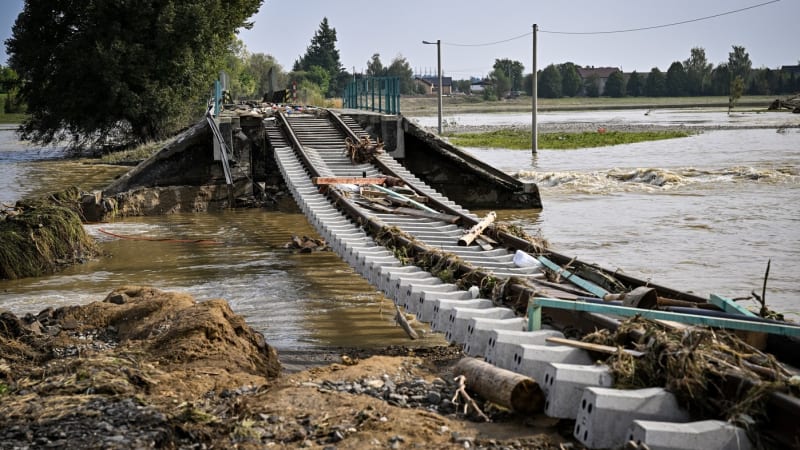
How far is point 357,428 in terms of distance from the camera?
15.6ft

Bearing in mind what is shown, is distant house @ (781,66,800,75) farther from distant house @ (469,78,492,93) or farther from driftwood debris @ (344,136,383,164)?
driftwood debris @ (344,136,383,164)

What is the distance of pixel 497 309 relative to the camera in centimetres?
662

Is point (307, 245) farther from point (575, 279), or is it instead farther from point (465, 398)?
point (465, 398)

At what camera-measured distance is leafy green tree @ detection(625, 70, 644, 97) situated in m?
140

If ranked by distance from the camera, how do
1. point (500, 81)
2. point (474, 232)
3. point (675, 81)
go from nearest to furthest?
point (474, 232) → point (675, 81) → point (500, 81)

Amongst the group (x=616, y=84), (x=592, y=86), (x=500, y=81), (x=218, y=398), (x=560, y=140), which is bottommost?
(x=560, y=140)

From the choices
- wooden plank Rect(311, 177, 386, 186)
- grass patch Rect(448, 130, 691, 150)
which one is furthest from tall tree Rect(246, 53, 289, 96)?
wooden plank Rect(311, 177, 386, 186)

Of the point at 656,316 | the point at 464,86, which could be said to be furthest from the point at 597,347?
the point at 464,86

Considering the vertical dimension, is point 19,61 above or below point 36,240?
above

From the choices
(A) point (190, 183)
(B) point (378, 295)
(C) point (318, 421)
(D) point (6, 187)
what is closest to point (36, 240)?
(B) point (378, 295)

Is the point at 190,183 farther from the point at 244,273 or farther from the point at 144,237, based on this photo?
the point at 244,273

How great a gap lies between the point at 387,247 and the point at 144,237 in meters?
7.44

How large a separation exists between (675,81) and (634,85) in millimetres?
7941

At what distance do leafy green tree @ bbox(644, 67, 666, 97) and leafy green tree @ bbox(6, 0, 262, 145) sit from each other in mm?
104139
